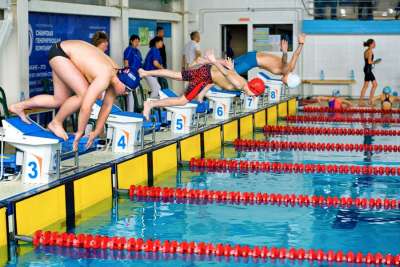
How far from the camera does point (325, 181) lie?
7.83 meters

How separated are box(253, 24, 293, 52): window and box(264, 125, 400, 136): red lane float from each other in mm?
6097

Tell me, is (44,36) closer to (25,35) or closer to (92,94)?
(25,35)

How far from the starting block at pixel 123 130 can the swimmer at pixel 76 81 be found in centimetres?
110

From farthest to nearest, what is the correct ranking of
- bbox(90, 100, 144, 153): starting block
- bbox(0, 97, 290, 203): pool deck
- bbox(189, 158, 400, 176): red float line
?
bbox(189, 158, 400, 176): red float line
bbox(90, 100, 144, 153): starting block
bbox(0, 97, 290, 203): pool deck

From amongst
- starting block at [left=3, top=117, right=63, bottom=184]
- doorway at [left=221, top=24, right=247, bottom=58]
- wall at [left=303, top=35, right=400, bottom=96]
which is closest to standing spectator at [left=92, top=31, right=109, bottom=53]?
starting block at [left=3, top=117, right=63, bottom=184]

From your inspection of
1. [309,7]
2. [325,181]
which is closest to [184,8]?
[309,7]

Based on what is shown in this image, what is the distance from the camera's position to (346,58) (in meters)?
17.9

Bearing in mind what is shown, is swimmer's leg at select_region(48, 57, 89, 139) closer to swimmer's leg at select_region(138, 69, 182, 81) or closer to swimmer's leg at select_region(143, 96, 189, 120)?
swimmer's leg at select_region(138, 69, 182, 81)

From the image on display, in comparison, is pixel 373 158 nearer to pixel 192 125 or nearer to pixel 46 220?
pixel 192 125

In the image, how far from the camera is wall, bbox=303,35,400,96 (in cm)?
1772

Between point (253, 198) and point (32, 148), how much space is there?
1922 millimetres

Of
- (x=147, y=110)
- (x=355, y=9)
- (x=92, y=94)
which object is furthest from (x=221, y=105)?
(x=355, y=9)

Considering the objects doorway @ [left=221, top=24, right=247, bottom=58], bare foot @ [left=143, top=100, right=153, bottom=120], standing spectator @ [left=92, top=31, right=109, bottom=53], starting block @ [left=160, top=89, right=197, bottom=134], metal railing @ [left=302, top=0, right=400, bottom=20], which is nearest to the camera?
standing spectator @ [left=92, top=31, right=109, bottom=53]

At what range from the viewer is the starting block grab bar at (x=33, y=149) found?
589 centimetres
